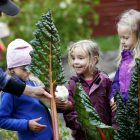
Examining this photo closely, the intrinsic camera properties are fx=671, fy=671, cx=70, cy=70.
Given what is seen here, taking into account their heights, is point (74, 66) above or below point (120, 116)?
above

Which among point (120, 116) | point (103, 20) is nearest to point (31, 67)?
point (120, 116)

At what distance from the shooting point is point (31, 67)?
3.57 m

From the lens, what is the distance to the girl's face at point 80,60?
452cm

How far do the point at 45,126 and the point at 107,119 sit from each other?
632 millimetres

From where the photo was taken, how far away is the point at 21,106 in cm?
432

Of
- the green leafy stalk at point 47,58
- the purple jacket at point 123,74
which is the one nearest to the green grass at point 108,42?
the purple jacket at point 123,74

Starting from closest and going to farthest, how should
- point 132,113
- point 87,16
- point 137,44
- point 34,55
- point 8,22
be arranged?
point 132,113 → point 34,55 → point 137,44 → point 8,22 → point 87,16

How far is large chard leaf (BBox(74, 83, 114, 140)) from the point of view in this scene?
10.6ft

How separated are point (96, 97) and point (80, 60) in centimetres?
28

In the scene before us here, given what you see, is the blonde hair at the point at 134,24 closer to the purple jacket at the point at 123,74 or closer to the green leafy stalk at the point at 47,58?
the purple jacket at the point at 123,74

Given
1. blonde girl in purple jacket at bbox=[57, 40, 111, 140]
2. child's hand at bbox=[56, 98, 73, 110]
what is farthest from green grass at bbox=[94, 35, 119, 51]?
child's hand at bbox=[56, 98, 73, 110]

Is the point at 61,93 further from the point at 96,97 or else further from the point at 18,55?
the point at 96,97

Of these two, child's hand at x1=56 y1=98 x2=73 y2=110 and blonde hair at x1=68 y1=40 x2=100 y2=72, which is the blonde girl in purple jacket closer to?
blonde hair at x1=68 y1=40 x2=100 y2=72

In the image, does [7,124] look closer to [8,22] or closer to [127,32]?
[127,32]
